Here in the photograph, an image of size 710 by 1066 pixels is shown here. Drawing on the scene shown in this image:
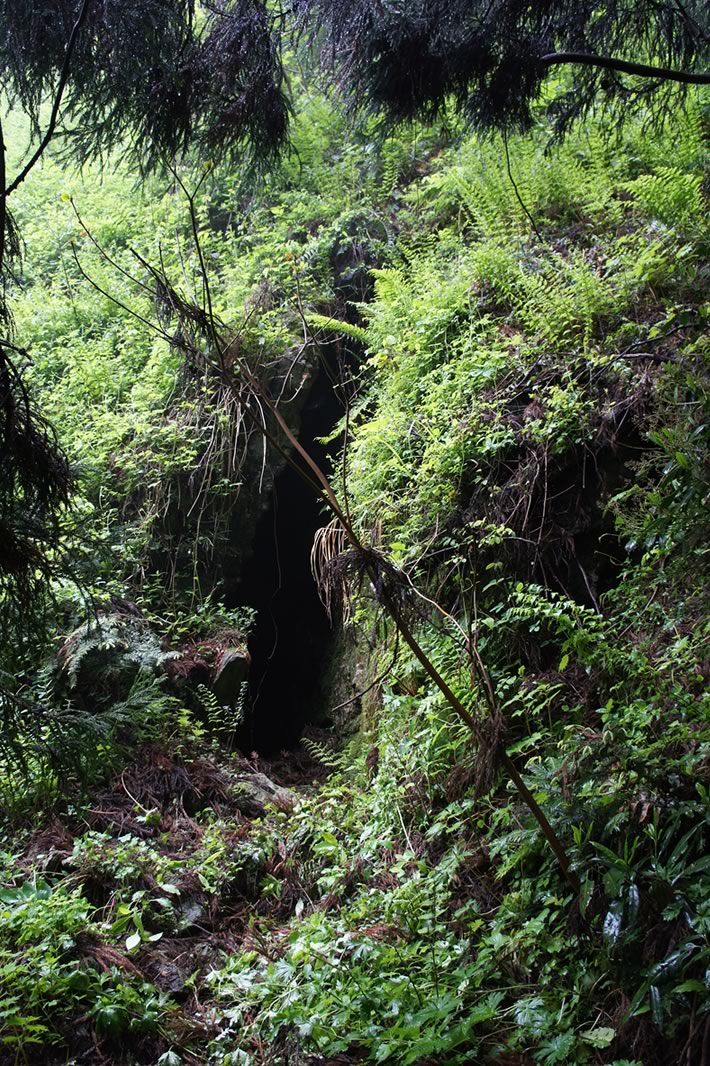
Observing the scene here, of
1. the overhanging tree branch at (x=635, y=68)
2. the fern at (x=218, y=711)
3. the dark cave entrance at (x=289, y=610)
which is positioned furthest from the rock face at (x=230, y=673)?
the overhanging tree branch at (x=635, y=68)

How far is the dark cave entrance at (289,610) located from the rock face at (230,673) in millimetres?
620

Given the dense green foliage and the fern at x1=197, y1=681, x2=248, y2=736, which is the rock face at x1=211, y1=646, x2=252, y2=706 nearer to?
the fern at x1=197, y1=681, x2=248, y2=736

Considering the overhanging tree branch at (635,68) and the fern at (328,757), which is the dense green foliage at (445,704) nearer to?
the fern at (328,757)

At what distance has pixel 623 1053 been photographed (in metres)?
2.68

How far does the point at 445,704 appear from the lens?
4.36 m

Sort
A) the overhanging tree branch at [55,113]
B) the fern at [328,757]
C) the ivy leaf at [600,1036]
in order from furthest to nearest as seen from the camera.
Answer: the fern at [328,757], the ivy leaf at [600,1036], the overhanging tree branch at [55,113]

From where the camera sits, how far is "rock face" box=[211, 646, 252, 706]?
6.00 meters

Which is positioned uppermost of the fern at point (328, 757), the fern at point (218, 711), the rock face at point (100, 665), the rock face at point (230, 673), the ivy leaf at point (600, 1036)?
the rock face at point (100, 665)

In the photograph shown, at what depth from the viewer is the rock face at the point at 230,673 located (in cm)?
600

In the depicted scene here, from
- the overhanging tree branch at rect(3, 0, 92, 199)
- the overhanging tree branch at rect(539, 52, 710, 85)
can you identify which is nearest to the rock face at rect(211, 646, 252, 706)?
the overhanging tree branch at rect(3, 0, 92, 199)

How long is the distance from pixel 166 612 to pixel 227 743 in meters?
1.18

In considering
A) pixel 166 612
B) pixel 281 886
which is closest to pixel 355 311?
pixel 166 612

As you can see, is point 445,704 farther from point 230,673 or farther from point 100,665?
point 100,665

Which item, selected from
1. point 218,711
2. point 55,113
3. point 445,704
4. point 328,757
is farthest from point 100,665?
point 55,113
